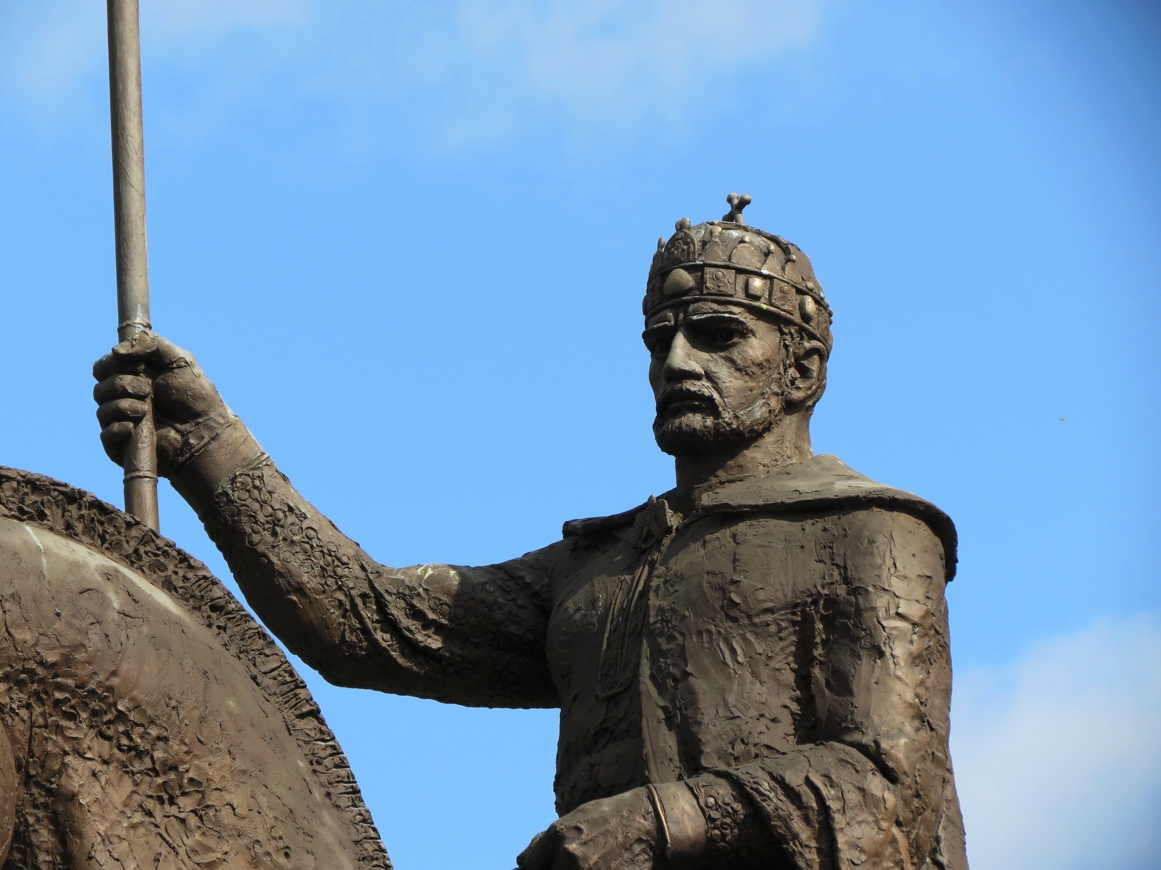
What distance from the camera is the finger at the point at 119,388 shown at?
6.65 meters

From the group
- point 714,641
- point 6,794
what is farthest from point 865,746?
point 6,794

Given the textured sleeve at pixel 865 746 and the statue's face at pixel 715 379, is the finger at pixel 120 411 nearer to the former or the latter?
the statue's face at pixel 715 379

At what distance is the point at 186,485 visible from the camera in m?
7.18

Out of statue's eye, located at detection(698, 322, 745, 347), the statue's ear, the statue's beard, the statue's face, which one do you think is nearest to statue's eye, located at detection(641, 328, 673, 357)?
the statue's face

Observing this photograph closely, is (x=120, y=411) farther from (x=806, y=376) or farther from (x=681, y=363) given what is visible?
(x=806, y=376)

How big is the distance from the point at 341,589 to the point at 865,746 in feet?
7.00

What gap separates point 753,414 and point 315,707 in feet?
8.10

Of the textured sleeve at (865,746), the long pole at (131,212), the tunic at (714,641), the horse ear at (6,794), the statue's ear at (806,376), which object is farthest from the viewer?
the statue's ear at (806,376)

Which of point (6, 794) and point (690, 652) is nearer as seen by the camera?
point (6, 794)

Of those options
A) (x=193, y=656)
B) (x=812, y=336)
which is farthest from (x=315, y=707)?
(x=812, y=336)

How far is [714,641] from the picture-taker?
6516mm

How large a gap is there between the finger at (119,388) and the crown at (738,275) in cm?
184

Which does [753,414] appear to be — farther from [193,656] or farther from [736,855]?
[193,656]

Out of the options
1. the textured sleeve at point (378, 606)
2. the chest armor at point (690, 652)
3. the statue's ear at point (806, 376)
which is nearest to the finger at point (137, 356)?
the textured sleeve at point (378, 606)
